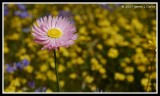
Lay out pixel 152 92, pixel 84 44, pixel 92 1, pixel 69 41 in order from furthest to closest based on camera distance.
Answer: pixel 84 44, pixel 92 1, pixel 152 92, pixel 69 41

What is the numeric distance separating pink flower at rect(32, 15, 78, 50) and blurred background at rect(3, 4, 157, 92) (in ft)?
1.93

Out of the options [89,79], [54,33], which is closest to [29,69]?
[89,79]

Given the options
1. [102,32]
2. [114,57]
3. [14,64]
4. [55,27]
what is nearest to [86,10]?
[102,32]

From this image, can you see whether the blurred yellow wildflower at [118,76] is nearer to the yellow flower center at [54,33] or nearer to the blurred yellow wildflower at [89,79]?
the blurred yellow wildflower at [89,79]

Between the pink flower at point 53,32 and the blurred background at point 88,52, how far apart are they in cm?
59

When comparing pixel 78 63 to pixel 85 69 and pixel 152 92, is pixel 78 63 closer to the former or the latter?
pixel 85 69

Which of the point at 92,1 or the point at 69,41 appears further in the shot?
the point at 92,1

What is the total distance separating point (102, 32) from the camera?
2.87m

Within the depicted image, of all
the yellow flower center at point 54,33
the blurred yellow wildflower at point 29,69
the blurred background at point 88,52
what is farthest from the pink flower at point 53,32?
the blurred yellow wildflower at point 29,69

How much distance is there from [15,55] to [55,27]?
826 mm

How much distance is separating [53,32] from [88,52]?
0.84 metres

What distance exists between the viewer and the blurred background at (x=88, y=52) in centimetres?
260

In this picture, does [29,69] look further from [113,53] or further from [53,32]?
[53,32]

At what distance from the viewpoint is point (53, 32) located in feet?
6.43
